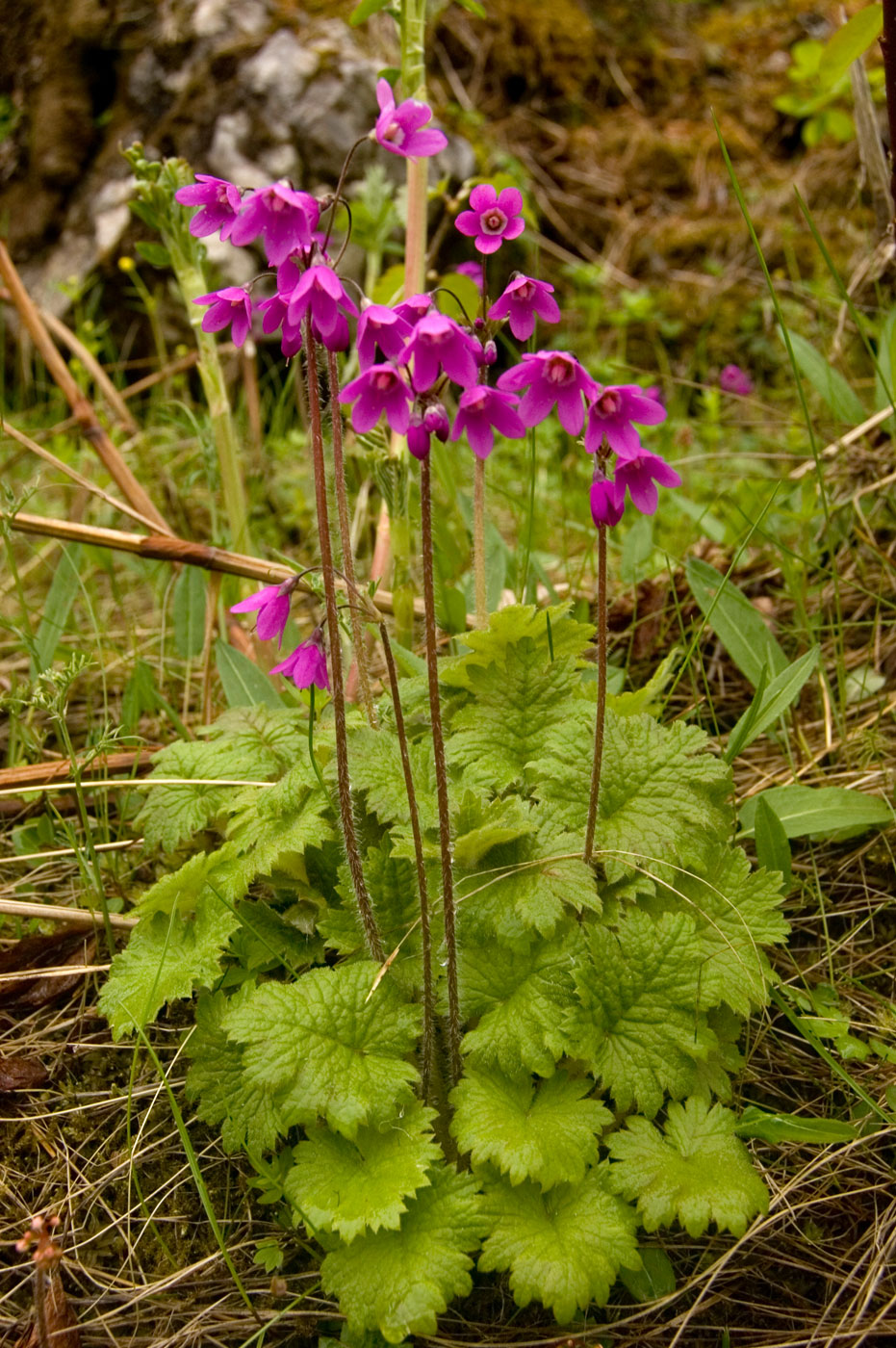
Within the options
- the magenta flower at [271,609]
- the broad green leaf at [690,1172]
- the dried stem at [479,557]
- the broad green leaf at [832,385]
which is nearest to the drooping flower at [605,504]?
the magenta flower at [271,609]

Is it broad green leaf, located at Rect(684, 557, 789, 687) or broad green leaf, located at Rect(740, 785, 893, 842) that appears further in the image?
broad green leaf, located at Rect(684, 557, 789, 687)

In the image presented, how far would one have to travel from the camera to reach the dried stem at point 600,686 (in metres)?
1.38

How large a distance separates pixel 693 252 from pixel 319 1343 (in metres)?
5.34

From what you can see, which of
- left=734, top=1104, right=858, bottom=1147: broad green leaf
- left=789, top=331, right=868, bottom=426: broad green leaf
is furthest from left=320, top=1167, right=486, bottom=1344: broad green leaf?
left=789, top=331, right=868, bottom=426: broad green leaf

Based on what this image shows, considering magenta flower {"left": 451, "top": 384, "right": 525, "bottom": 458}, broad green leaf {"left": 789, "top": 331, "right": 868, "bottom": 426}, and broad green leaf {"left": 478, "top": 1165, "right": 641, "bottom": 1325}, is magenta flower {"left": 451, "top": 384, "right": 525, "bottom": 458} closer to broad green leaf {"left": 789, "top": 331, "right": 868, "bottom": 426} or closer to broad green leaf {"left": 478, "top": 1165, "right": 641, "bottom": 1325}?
broad green leaf {"left": 478, "top": 1165, "right": 641, "bottom": 1325}

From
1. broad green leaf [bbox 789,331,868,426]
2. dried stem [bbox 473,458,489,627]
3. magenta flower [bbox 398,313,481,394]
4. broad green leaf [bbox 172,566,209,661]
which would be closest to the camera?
magenta flower [bbox 398,313,481,394]

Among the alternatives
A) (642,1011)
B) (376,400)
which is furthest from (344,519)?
(642,1011)

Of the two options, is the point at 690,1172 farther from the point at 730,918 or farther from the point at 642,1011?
the point at 730,918

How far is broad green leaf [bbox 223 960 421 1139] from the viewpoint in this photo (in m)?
1.37

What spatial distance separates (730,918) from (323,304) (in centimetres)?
114

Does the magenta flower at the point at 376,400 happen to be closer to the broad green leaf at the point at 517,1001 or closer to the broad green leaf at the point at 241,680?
the broad green leaf at the point at 517,1001

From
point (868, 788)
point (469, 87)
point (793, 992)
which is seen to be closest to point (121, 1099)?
point (793, 992)

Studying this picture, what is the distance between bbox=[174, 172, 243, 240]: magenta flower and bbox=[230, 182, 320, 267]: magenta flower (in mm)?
107

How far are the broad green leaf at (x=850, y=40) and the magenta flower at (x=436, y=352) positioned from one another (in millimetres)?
989
